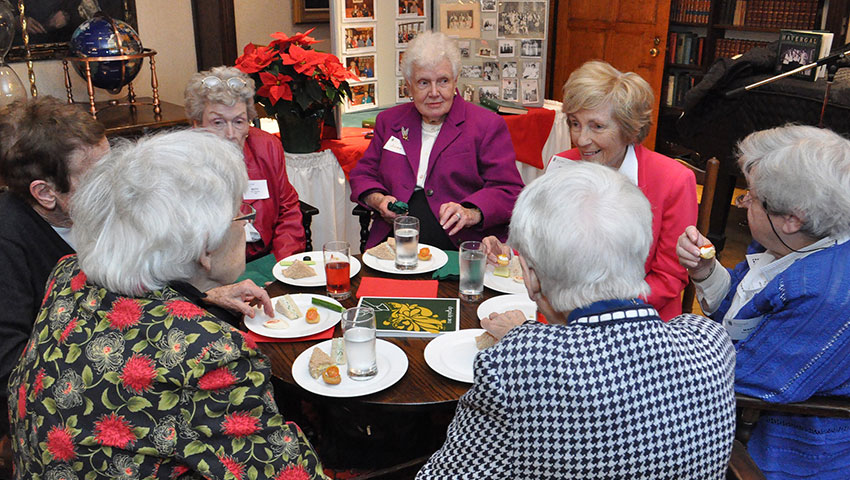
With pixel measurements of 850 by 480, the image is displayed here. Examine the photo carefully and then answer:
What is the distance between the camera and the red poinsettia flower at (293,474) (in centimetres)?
123

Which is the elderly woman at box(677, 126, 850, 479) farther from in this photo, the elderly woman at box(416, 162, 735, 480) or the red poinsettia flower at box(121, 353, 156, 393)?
the red poinsettia flower at box(121, 353, 156, 393)

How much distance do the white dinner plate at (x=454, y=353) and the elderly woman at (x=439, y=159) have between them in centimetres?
97

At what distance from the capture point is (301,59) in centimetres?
314

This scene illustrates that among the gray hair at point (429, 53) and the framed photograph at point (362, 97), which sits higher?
the gray hair at point (429, 53)

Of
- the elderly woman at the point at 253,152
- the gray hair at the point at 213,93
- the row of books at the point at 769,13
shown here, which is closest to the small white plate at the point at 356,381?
the elderly woman at the point at 253,152

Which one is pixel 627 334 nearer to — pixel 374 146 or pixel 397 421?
pixel 397 421

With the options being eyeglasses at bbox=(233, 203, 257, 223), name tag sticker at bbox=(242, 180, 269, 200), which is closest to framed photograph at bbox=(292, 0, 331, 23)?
name tag sticker at bbox=(242, 180, 269, 200)

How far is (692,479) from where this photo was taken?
1.09 m

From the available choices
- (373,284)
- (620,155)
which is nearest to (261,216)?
(373,284)

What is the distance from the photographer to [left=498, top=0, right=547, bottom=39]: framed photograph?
398cm

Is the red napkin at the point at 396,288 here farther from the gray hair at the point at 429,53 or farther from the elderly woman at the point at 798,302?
the gray hair at the point at 429,53

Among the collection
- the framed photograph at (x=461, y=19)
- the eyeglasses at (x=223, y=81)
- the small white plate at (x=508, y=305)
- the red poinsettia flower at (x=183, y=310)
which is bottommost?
the small white plate at (x=508, y=305)

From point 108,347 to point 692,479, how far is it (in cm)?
101

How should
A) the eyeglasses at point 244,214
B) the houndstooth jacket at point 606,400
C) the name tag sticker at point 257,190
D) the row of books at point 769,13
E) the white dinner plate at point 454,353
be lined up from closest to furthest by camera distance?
the houndstooth jacket at point 606,400, the eyeglasses at point 244,214, the white dinner plate at point 454,353, the name tag sticker at point 257,190, the row of books at point 769,13
